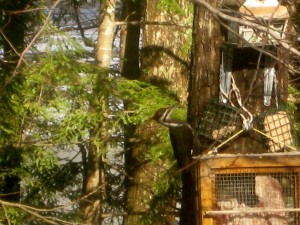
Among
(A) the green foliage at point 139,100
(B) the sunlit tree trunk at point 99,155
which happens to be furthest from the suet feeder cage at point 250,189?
(B) the sunlit tree trunk at point 99,155

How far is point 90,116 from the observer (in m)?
6.82

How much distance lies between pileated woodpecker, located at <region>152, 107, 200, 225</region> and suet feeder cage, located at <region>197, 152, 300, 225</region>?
405 mm

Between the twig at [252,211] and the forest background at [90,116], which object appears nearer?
the twig at [252,211]

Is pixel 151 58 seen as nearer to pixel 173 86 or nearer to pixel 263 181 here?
pixel 173 86

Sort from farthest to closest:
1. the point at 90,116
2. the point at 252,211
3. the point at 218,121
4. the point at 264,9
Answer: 1. the point at 90,116
2. the point at 218,121
3. the point at 264,9
4. the point at 252,211

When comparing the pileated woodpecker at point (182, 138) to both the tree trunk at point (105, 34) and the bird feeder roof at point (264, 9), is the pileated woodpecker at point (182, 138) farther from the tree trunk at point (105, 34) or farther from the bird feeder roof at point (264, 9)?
the tree trunk at point (105, 34)

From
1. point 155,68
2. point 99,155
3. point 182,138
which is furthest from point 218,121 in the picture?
point 155,68

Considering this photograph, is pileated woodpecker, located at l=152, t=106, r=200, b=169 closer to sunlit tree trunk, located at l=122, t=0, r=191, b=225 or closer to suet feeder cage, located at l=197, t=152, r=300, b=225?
suet feeder cage, located at l=197, t=152, r=300, b=225

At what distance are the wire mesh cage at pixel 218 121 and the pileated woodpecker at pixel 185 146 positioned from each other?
0.29 ft

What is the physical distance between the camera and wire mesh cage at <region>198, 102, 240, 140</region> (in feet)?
15.0

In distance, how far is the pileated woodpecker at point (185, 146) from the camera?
4.89 m

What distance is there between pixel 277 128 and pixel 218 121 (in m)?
0.40

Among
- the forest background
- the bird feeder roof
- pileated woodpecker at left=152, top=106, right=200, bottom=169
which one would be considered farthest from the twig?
the forest background

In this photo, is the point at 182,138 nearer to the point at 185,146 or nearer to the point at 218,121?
the point at 185,146
